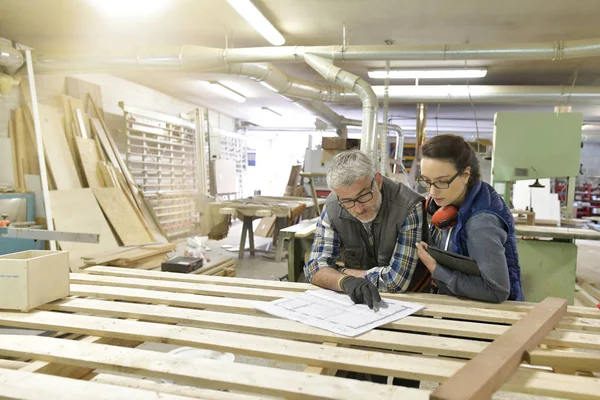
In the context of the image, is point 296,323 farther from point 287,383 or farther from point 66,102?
point 66,102

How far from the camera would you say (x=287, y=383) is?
29.6 inches

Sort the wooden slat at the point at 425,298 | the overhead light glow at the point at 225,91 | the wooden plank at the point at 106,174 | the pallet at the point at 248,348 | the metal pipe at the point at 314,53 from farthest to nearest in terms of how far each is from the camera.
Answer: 1. the overhead light glow at the point at 225,91
2. the wooden plank at the point at 106,174
3. the metal pipe at the point at 314,53
4. the wooden slat at the point at 425,298
5. the pallet at the point at 248,348

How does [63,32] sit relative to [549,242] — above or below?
above

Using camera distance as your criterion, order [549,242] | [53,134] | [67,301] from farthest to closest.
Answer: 1. [53,134]
2. [549,242]
3. [67,301]

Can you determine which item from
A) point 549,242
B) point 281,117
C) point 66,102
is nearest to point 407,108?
point 281,117

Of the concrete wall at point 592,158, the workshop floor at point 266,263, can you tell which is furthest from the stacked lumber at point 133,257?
the concrete wall at point 592,158

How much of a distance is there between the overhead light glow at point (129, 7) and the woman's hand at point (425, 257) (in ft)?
11.5

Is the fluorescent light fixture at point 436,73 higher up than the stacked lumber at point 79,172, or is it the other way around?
the fluorescent light fixture at point 436,73

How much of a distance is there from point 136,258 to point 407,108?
270 inches

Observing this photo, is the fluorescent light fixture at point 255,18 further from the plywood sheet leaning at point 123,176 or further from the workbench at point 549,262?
the plywood sheet leaning at point 123,176

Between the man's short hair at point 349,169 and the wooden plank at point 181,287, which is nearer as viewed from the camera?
the wooden plank at point 181,287

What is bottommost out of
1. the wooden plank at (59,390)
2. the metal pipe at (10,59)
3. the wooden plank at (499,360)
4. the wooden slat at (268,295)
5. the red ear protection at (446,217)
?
the wooden plank at (59,390)

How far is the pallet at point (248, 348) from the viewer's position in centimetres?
75

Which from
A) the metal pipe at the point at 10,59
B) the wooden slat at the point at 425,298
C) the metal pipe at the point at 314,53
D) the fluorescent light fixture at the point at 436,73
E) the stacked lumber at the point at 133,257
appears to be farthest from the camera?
the fluorescent light fixture at the point at 436,73
